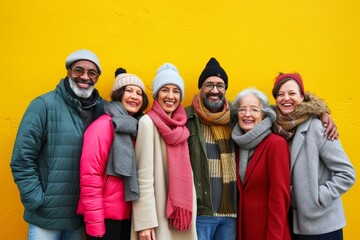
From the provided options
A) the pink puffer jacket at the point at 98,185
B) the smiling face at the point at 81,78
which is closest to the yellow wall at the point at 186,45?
the smiling face at the point at 81,78

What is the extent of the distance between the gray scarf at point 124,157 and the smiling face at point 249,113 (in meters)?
1.01

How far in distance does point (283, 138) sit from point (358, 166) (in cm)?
175

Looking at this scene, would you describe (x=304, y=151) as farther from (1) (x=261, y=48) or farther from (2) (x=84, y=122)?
(2) (x=84, y=122)

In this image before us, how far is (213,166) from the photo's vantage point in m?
2.76

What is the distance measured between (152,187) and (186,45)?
1765mm

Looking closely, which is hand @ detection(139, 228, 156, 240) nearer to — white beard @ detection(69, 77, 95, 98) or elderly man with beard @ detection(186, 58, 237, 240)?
elderly man with beard @ detection(186, 58, 237, 240)

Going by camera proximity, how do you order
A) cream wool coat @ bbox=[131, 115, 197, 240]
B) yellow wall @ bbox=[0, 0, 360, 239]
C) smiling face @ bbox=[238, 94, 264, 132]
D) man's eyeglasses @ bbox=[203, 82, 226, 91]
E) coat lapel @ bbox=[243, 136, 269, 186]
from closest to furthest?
1. cream wool coat @ bbox=[131, 115, 197, 240]
2. coat lapel @ bbox=[243, 136, 269, 186]
3. smiling face @ bbox=[238, 94, 264, 132]
4. man's eyeglasses @ bbox=[203, 82, 226, 91]
5. yellow wall @ bbox=[0, 0, 360, 239]

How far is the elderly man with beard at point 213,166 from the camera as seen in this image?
2699mm

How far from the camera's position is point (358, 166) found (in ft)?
12.4

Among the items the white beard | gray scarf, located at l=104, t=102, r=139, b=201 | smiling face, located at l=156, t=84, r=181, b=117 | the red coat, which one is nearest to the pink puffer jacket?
gray scarf, located at l=104, t=102, r=139, b=201

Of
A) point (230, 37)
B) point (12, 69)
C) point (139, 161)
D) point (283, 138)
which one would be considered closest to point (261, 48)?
point (230, 37)

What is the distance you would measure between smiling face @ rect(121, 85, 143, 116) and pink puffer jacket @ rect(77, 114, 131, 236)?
293mm

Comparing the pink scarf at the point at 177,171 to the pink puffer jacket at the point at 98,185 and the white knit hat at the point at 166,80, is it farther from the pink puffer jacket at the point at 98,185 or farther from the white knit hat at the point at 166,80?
the pink puffer jacket at the point at 98,185

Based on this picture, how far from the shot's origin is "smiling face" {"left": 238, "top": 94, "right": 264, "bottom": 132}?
277 centimetres
